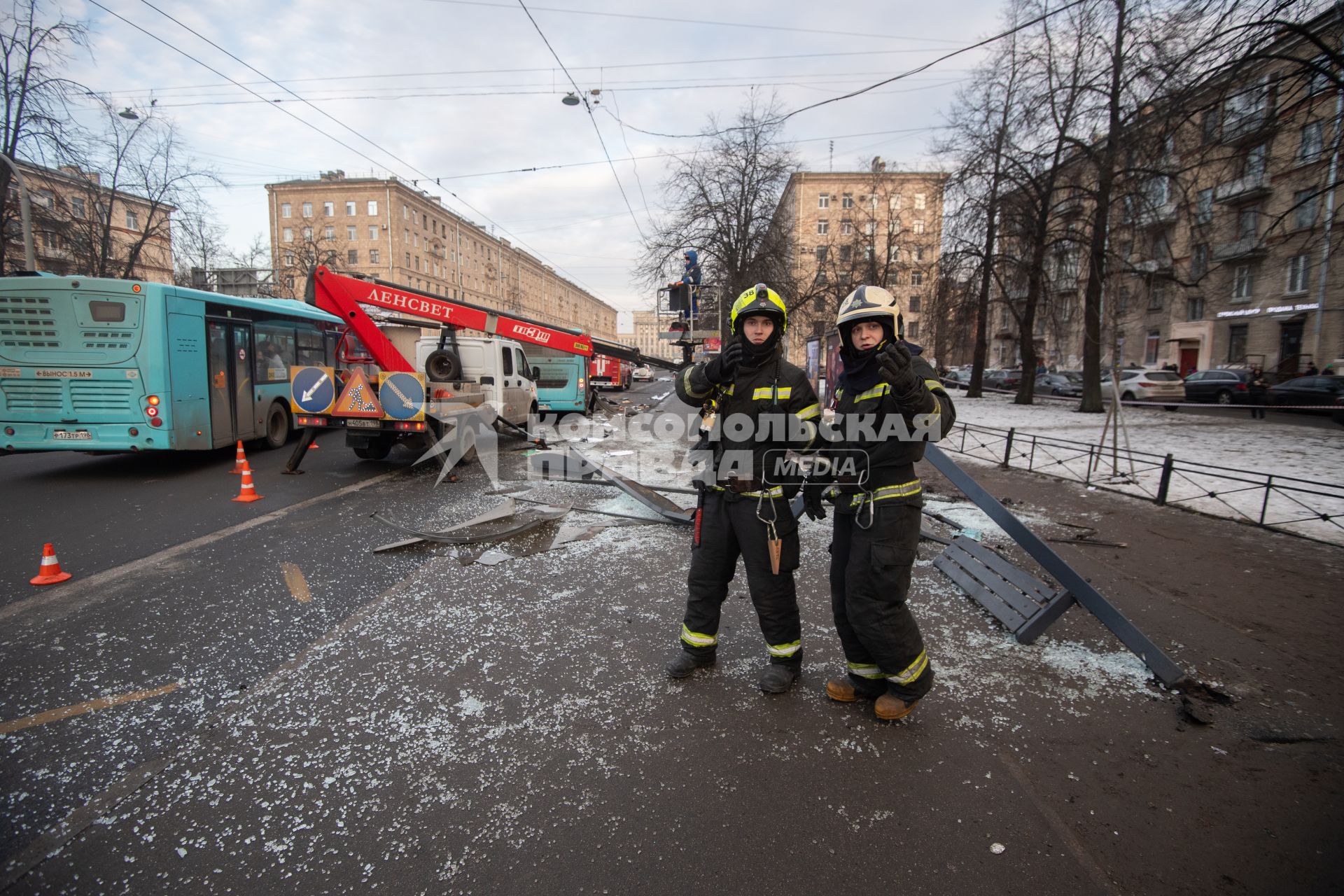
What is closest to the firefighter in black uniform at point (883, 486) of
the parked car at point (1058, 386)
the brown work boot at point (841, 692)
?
the brown work boot at point (841, 692)

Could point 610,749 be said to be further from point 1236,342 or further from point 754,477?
point 1236,342

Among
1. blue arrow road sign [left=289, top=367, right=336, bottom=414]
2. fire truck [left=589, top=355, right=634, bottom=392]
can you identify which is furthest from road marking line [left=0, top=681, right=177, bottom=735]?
fire truck [left=589, top=355, right=634, bottom=392]

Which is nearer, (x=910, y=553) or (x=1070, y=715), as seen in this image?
(x=910, y=553)

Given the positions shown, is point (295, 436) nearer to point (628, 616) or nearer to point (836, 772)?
point (628, 616)

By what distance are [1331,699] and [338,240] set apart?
77.9 meters

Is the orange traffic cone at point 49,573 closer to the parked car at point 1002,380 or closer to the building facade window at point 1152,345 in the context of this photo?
the parked car at point 1002,380

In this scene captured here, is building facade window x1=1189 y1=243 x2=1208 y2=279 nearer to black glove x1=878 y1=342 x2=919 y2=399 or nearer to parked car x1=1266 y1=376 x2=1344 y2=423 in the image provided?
parked car x1=1266 y1=376 x2=1344 y2=423

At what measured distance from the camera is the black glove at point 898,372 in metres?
2.67

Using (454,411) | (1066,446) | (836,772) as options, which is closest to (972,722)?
(836,772)

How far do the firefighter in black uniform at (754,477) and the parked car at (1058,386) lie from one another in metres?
32.8

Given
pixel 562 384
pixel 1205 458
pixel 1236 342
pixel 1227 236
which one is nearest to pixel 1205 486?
pixel 1205 458

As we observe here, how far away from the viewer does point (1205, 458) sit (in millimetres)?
10914

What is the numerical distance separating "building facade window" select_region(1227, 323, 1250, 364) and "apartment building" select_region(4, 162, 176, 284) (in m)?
51.8

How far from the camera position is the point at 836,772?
8.66 ft
